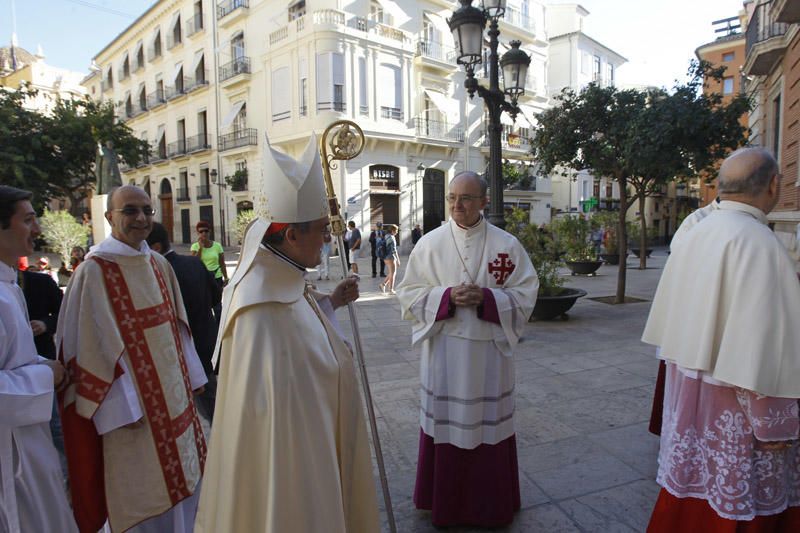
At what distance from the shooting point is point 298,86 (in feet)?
70.6

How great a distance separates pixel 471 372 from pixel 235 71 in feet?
84.9

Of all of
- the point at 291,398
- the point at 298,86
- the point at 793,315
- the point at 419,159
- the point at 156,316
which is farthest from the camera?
the point at 419,159

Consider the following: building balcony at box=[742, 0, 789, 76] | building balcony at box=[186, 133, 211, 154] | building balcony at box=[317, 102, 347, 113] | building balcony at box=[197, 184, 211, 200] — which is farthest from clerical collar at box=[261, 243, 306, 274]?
building balcony at box=[197, 184, 211, 200]

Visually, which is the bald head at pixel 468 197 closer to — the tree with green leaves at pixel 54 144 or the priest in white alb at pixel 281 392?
the priest in white alb at pixel 281 392

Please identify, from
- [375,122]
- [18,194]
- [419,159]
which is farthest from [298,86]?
[18,194]

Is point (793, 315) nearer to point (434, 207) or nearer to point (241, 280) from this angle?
point (241, 280)

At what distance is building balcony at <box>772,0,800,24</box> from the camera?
672 cm

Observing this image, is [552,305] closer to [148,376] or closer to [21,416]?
[148,376]

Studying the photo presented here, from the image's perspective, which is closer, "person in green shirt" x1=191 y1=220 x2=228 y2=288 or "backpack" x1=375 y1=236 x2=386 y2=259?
"person in green shirt" x1=191 y1=220 x2=228 y2=288

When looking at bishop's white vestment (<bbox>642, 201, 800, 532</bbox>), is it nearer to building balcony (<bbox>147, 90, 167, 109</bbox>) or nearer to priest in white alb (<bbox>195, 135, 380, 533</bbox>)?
priest in white alb (<bbox>195, 135, 380, 533</bbox>)

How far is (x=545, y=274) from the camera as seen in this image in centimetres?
785

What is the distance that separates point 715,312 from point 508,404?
1.17 metres

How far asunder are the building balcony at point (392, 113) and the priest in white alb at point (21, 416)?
21.4 m

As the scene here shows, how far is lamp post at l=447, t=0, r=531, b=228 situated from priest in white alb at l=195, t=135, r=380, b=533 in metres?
5.01
